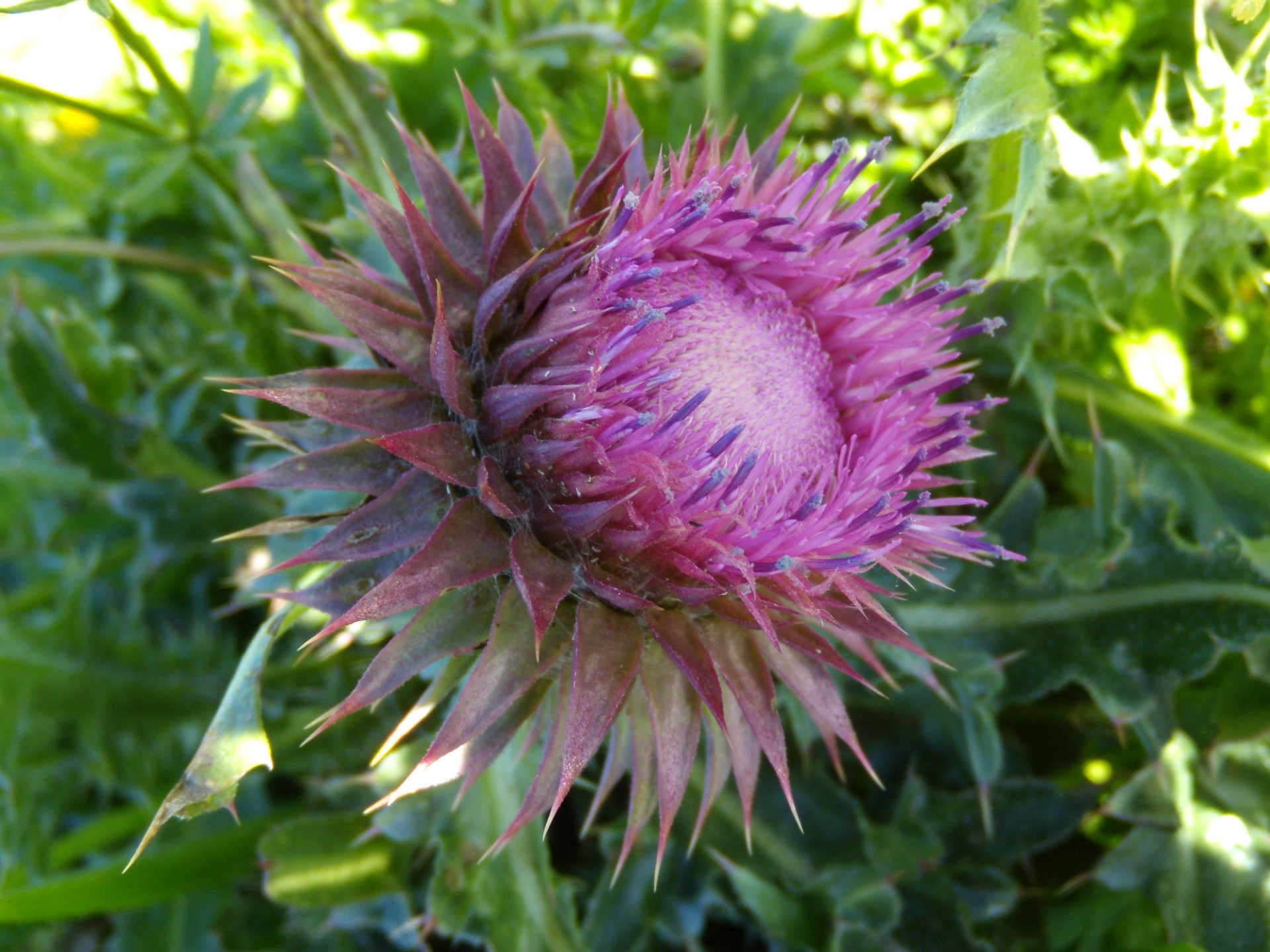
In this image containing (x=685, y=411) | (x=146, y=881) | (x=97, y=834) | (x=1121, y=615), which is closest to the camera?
(x=685, y=411)

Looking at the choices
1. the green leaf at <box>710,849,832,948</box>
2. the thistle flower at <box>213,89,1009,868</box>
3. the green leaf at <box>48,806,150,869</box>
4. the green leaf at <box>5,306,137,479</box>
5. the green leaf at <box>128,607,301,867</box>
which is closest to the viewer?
the thistle flower at <box>213,89,1009,868</box>

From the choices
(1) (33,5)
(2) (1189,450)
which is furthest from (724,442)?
(2) (1189,450)

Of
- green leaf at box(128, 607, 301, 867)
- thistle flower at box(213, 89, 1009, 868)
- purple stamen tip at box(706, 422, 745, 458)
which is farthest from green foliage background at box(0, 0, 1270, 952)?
purple stamen tip at box(706, 422, 745, 458)

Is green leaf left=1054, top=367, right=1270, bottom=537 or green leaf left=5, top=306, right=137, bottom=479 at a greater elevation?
green leaf left=1054, top=367, right=1270, bottom=537

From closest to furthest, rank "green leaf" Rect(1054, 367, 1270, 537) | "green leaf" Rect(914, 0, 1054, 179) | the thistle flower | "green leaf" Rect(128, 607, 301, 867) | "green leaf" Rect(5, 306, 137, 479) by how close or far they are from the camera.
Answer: the thistle flower
"green leaf" Rect(128, 607, 301, 867)
"green leaf" Rect(914, 0, 1054, 179)
"green leaf" Rect(5, 306, 137, 479)
"green leaf" Rect(1054, 367, 1270, 537)

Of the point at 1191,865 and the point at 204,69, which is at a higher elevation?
the point at 204,69

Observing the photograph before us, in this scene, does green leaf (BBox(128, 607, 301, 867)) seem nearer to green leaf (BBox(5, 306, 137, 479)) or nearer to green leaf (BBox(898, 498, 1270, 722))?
green leaf (BBox(5, 306, 137, 479))

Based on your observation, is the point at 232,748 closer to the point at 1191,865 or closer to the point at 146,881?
the point at 146,881

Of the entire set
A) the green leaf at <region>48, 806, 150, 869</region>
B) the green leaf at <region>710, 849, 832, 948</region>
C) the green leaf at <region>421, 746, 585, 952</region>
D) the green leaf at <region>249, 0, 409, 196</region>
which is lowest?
the green leaf at <region>48, 806, 150, 869</region>

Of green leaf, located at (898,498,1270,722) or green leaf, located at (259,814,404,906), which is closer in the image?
green leaf, located at (259,814,404,906)
